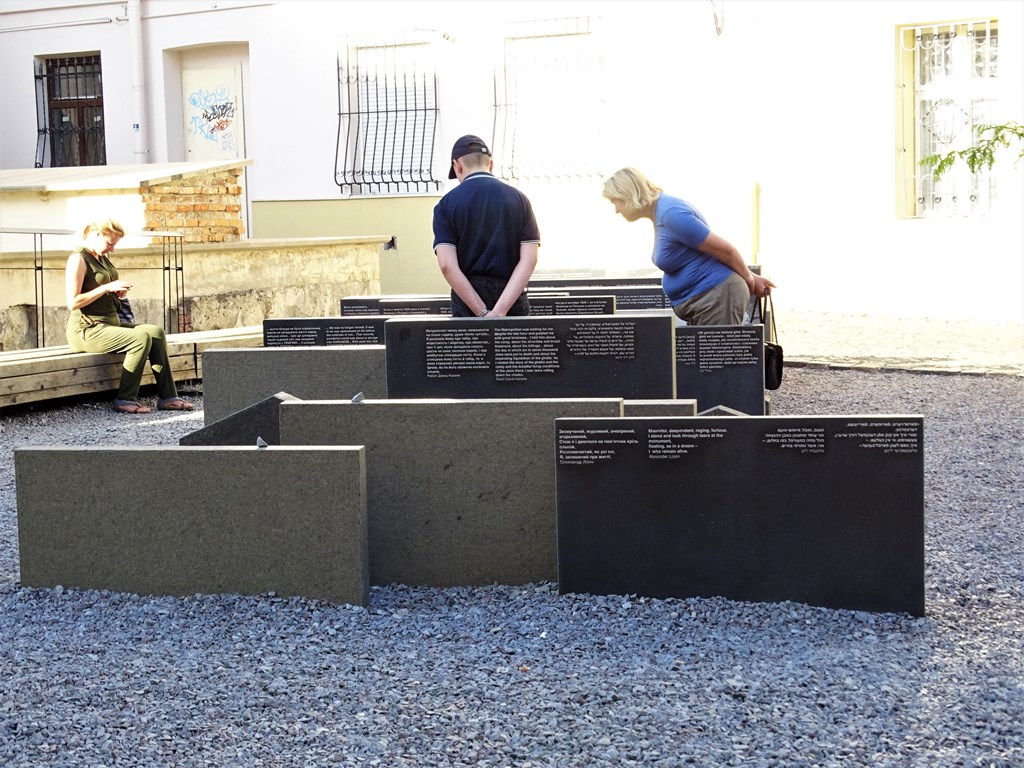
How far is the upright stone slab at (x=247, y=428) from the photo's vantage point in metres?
5.52

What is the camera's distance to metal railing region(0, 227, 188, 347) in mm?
10922

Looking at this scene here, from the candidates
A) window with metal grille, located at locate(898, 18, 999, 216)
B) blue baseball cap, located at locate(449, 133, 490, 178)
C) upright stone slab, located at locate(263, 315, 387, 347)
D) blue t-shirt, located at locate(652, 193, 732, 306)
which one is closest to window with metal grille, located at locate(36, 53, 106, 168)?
window with metal grille, located at locate(898, 18, 999, 216)

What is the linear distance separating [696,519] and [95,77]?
1516cm


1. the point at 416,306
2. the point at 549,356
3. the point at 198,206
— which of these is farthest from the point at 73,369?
the point at 549,356

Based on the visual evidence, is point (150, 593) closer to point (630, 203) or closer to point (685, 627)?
point (685, 627)

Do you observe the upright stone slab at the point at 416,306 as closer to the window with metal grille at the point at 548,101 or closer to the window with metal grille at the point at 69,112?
the window with metal grille at the point at 548,101

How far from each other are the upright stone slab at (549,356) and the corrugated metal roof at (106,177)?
255 inches

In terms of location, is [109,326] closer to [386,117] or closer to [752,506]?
[752,506]

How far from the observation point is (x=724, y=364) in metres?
7.44

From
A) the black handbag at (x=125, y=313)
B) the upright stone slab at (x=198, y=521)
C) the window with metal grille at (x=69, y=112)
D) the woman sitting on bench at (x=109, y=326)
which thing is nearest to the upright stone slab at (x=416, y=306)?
the woman sitting on bench at (x=109, y=326)

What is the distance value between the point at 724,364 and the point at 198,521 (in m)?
3.46

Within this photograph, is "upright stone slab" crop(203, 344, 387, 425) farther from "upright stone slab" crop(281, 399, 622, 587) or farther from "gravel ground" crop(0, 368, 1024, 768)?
"gravel ground" crop(0, 368, 1024, 768)

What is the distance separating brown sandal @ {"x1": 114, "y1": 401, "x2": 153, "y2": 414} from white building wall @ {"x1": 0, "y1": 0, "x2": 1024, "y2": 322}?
20.7ft

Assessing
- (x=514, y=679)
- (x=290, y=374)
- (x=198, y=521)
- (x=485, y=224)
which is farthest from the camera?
(x=290, y=374)
